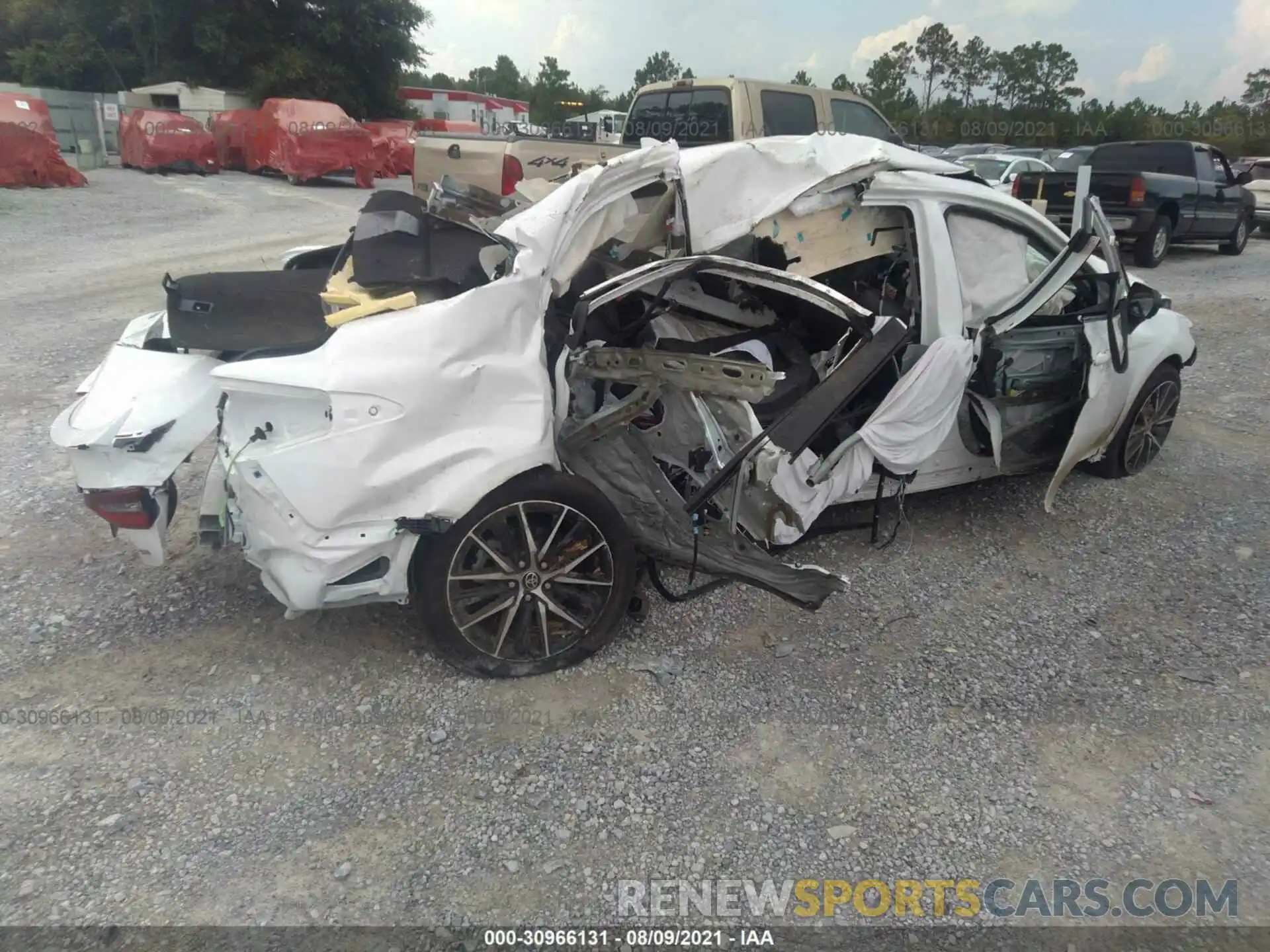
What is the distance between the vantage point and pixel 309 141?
22297mm

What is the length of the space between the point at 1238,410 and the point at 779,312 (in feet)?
14.6

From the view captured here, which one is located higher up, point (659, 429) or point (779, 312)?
point (779, 312)

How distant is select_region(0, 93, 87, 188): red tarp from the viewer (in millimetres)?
16719

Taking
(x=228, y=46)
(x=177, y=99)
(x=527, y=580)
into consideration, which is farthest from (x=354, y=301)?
(x=228, y=46)

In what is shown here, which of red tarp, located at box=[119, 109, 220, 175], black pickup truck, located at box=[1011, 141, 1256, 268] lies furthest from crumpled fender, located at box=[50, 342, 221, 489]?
red tarp, located at box=[119, 109, 220, 175]

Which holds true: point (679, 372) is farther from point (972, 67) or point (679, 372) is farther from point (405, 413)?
point (972, 67)

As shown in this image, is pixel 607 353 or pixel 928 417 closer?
pixel 607 353

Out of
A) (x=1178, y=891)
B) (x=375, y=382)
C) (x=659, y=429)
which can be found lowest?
(x=1178, y=891)

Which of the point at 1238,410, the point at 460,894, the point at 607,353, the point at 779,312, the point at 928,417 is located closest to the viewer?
the point at 460,894

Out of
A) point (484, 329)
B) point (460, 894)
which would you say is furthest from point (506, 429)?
point (460, 894)

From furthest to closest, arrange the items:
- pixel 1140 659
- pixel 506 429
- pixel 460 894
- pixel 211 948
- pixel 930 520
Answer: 1. pixel 930 520
2. pixel 1140 659
3. pixel 506 429
4. pixel 460 894
5. pixel 211 948

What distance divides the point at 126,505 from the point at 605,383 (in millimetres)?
1771

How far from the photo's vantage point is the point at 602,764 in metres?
2.85

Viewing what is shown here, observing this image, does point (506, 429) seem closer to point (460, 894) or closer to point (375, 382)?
point (375, 382)
